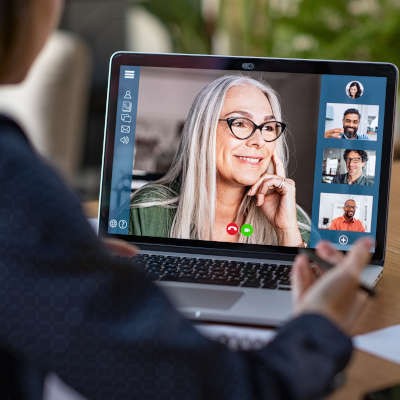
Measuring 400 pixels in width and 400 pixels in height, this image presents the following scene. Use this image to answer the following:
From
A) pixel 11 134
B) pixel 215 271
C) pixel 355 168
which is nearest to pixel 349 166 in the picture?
pixel 355 168

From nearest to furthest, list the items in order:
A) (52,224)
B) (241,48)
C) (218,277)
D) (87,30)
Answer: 1. (52,224)
2. (218,277)
3. (241,48)
4. (87,30)

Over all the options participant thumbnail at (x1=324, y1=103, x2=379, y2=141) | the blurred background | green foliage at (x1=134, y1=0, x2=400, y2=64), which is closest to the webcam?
participant thumbnail at (x1=324, y1=103, x2=379, y2=141)

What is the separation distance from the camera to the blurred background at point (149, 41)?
9.75 feet

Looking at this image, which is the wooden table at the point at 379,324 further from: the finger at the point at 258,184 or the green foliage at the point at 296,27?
the green foliage at the point at 296,27

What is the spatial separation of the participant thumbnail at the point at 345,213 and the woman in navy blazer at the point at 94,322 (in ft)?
1.67

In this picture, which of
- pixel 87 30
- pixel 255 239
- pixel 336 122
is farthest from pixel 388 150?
pixel 87 30

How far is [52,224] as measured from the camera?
21.0 inches

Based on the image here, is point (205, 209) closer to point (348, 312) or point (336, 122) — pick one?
point (336, 122)

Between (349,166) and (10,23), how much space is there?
2.06 feet

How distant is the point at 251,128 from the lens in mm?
1064

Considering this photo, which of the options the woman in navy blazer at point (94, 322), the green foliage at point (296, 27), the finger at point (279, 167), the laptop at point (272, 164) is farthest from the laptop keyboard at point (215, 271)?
the green foliage at point (296, 27)

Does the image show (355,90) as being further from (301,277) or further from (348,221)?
(301,277)

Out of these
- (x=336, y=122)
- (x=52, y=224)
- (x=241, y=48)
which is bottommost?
(x=52, y=224)

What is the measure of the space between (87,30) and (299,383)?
146 inches
